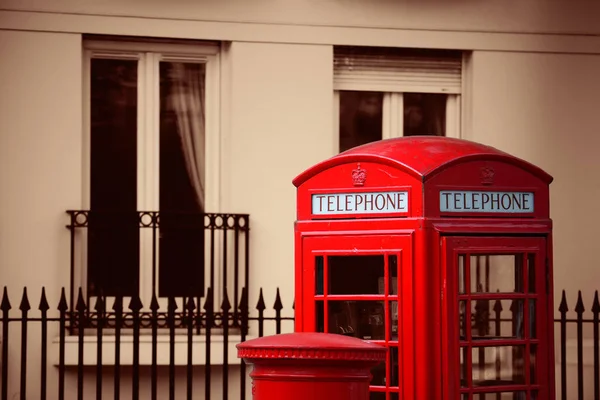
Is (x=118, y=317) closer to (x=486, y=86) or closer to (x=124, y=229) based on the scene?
(x=124, y=229)

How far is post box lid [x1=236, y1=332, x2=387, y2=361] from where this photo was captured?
19.0ft

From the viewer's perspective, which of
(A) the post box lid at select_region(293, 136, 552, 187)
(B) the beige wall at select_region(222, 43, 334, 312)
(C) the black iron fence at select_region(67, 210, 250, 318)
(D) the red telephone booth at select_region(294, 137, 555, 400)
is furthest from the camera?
(B) the beige wall at select_region(222, 43, 334, 312)

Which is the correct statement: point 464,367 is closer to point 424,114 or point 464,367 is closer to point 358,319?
point 358,319

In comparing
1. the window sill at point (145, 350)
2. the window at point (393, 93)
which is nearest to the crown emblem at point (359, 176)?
the window sill at point (145, 350)

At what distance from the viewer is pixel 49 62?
12656 millimetres

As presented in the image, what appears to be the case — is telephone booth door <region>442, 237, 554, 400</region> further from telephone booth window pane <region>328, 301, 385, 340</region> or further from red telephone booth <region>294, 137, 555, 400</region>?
telephone booth window pane <region>328, 301, 385, 340</region>

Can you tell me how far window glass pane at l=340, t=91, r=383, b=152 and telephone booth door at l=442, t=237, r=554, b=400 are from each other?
17.7ft

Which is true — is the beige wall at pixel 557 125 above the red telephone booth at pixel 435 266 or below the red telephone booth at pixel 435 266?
above

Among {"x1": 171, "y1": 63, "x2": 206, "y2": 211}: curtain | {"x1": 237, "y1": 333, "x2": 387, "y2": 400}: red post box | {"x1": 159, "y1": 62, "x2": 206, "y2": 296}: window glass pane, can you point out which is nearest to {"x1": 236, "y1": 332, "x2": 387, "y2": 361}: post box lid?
{"x1": 237, "y1": 333, "x2": 387, "y2": 400}: red post box

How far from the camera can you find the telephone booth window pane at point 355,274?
8.17m

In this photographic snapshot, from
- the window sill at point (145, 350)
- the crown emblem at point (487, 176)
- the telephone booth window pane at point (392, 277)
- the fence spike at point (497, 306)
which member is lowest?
the window sill at point (145, 350)

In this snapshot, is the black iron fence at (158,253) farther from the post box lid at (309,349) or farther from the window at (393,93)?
the post box lid at (309,349)

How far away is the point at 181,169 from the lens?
13.2 metres

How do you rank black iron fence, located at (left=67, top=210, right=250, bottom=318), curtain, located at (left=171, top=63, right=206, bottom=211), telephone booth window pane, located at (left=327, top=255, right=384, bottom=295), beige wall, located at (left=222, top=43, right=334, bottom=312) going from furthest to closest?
1. curtain, located at (left=171, top=63, right=206, bottom=211)
2. beige wall, located at (left=222, top=43, right=334, bottom=312)
3. black iron fence, located at (left=67, top=210, right=250, bottom=318)
4. telephone booth window pane, located at (left=327, top=255, right=384, bottom=295)
